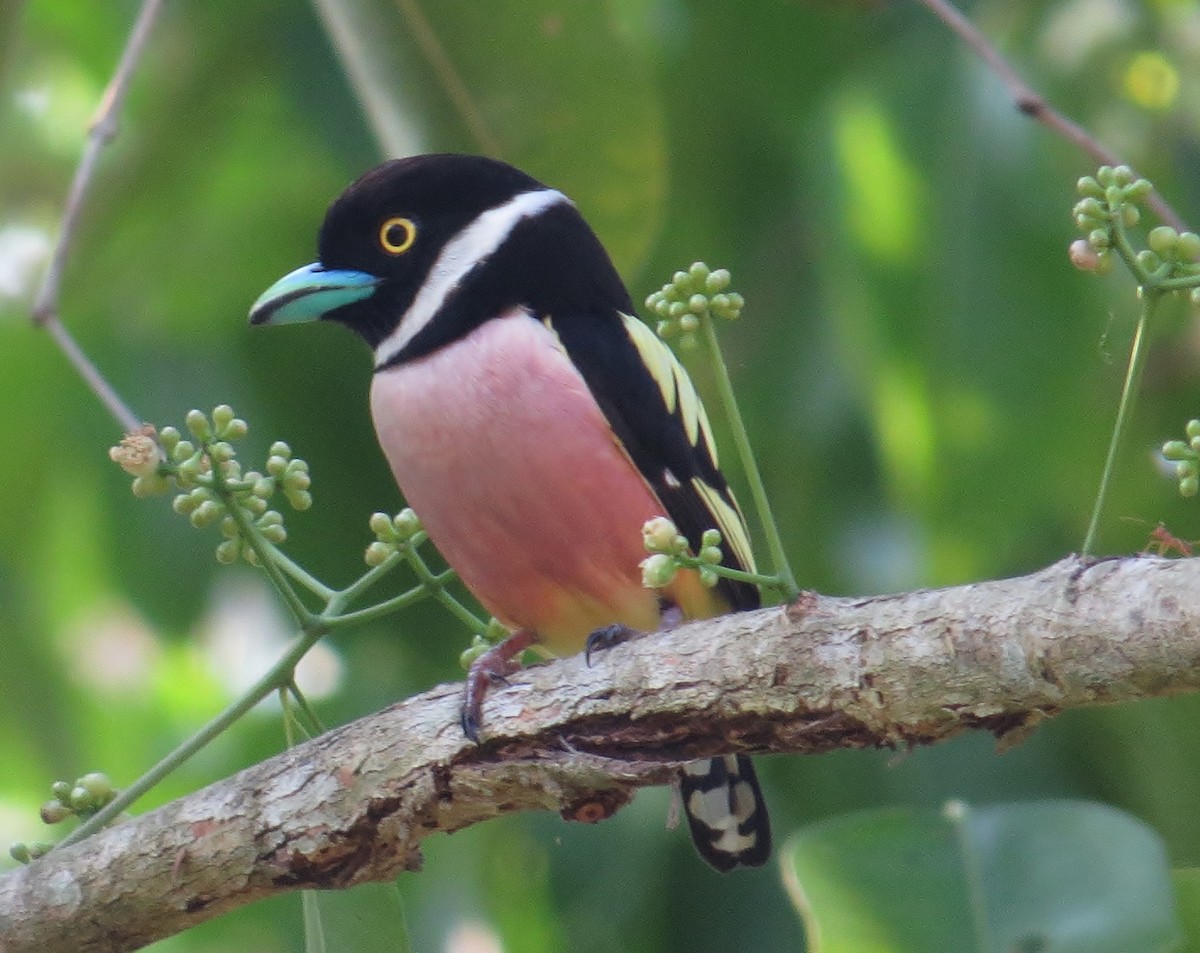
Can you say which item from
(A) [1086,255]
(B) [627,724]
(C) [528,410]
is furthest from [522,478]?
(A) [1086,255]

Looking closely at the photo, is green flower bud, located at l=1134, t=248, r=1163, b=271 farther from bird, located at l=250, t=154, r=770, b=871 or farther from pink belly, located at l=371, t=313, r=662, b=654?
pink belly, located at l=371, t=313, r=662, b=654

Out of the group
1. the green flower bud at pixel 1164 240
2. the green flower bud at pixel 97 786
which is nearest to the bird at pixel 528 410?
the green flower bud at pixel 97 786

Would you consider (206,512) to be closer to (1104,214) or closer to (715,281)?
(715,281)

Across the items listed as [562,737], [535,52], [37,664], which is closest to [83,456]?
[37,664]

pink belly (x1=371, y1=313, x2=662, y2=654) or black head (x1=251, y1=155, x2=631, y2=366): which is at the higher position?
black head (x1=251, y1=155, x2=631, y2=366)

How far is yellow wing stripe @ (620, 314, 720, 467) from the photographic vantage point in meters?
3.91

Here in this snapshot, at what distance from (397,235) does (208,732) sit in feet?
5.20

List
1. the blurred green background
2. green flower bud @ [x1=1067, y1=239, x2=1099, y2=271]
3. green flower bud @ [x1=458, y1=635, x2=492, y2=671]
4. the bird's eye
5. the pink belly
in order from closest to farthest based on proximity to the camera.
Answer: green flower bud @ [x1=1067, y1=239, x2=1099, y2=271] < green flower bud @ [x1=458, y1=635, x2=492, y2=671] < the pink belly < the bird's eye < the blurred green background

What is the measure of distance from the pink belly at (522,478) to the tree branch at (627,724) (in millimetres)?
608

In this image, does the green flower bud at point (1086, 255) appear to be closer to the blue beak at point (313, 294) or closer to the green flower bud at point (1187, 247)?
the green flower bud at point (1187, 247)

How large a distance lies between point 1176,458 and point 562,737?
3.54 feet

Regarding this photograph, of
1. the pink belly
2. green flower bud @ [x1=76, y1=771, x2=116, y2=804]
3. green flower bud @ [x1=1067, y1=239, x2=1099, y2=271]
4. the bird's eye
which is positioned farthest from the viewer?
the bird's eye

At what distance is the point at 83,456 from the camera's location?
510cm

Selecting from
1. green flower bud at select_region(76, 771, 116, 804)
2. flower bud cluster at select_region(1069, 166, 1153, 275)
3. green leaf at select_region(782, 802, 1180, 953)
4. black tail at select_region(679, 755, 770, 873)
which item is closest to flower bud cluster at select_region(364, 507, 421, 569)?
green flower bud at select_region(76, 771, 116, 804)
